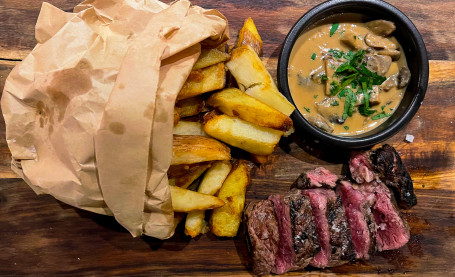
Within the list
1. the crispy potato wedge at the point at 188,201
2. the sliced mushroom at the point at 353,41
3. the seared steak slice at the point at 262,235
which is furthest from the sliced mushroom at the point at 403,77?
the crispy potato wedge at the point at 188,201

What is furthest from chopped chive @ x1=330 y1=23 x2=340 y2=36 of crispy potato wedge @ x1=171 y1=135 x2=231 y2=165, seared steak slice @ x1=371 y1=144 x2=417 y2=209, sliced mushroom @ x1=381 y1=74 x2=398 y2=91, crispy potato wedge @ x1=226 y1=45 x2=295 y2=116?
crispy potato wedge @ x1=171 y1=135 x2=231 y2=165

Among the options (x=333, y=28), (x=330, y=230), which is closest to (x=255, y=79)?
(x=333, y=28)

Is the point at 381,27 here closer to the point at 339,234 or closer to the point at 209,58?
the point at 209,58

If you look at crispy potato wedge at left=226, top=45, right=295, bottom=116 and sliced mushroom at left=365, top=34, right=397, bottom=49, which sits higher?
sliced mushroom at left=365, top=34, right=397, bottom=49

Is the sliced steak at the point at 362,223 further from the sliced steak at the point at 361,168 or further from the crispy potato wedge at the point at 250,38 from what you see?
the crispy potato wedge at the point at 250,38

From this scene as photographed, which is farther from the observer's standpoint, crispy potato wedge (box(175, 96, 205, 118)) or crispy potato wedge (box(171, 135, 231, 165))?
crispy potato wedge (box(175, 96, 205, 118))

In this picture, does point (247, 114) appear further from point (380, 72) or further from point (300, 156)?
point (380, 72)

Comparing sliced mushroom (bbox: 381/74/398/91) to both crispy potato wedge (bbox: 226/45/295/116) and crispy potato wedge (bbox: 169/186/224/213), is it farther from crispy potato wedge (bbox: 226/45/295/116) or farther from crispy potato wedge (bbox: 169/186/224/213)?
crispy potato wedge (bbox: 169/186/224/213)
